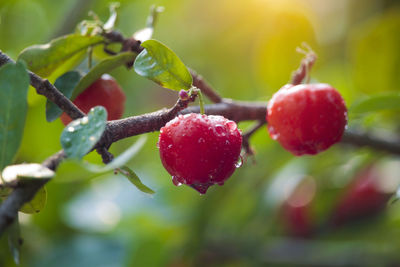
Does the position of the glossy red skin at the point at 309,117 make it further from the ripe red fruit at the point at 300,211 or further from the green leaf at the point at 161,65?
Result: the ripe red fruit at the point at 300,211

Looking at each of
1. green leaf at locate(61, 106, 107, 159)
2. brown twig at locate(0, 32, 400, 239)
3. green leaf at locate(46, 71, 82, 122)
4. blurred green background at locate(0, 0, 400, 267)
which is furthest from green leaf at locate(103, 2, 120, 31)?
blurred green background at locate(0, 0, 400, 267)

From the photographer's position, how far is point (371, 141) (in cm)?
125

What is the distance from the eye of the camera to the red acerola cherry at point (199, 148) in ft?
2.26

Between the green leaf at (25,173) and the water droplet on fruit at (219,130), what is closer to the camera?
the green leaf at (25,173)

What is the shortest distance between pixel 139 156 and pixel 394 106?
136 centimetres

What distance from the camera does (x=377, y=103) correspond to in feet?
3.28

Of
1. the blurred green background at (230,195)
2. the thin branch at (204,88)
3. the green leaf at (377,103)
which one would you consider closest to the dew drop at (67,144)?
the thin branch at (204,88)

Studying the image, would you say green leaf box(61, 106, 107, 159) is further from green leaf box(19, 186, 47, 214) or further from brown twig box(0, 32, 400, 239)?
green leaf box(19, 186, 47, 214)

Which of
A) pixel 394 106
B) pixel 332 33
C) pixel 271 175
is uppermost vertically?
pixel 394 106

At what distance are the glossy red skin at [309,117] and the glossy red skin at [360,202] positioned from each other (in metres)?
1.07

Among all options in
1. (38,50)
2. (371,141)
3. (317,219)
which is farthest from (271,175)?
(38,50)

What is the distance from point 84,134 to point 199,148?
0.18 metres

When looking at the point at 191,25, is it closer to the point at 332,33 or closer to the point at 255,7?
the point at 255,7

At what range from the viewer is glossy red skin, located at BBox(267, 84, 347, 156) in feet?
2.62
